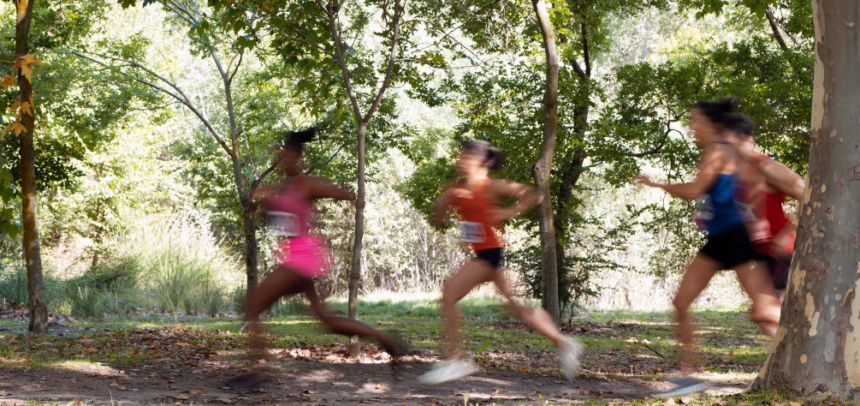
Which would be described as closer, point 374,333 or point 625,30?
point 374,333

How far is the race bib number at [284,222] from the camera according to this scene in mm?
5199

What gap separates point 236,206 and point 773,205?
1556 cm

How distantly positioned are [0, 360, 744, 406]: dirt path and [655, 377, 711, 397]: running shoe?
14cm

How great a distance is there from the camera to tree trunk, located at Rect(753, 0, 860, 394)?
158 inches

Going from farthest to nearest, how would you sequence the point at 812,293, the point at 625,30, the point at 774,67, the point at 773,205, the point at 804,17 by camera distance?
the point at 625,30
the point at 774,67
the point at 804,17
the point at 773,205
the point at 812,293

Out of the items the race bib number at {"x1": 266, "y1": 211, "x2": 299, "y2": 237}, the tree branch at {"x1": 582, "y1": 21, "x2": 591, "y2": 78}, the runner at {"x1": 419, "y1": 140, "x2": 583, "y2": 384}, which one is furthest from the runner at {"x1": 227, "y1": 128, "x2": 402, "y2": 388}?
the tree branch at {"x1": 582, "y1": 21, "x2": 591, "y2": 78}

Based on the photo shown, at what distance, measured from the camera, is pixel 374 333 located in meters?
5.57

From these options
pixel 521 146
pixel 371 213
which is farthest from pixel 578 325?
pixel 371 213

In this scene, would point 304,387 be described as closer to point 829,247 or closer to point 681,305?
point 681,305

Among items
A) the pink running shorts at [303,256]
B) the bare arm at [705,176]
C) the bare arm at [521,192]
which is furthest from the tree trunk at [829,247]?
the pink running shorts at [303,256]

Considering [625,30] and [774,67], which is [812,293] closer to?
[774,67]

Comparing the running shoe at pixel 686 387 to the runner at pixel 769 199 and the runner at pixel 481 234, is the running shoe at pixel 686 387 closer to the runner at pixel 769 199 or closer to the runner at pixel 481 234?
the runner at pixel 481 234

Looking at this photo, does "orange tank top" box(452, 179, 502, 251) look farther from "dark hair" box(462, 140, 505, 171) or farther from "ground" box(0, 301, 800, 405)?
"ground" box(0, 301, 800, 405)

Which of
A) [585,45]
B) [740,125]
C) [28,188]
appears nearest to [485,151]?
[740,125]
